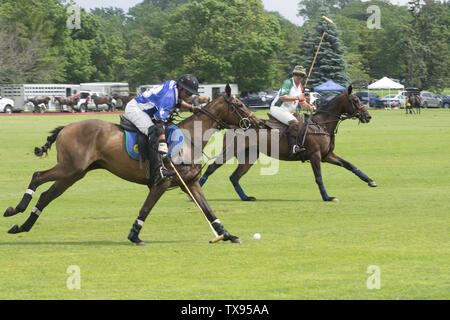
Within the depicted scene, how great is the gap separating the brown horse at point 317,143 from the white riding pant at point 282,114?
13 cm

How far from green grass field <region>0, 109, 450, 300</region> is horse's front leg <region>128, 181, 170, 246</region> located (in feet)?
0.61

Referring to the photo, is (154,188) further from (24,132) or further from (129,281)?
(24,132)

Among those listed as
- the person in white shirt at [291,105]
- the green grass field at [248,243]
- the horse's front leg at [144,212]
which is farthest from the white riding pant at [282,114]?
the horse's front leg at [144,212]

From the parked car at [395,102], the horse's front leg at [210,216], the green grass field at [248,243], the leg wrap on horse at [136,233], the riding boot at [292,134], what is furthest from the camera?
the parked car at [395,102]

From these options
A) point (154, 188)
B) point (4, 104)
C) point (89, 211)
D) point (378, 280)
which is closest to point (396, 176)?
point (89, 211)

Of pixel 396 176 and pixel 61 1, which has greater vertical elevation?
pixel 61 1

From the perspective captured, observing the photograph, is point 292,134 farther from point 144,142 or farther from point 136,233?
point 136,233

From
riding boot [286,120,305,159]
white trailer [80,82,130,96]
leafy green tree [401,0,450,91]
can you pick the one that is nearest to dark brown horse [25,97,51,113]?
white trailer [80,82,130,96]

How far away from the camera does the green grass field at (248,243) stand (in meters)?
8.96

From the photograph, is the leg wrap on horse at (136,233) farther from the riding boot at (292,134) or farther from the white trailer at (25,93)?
the white trailer at (25,93)

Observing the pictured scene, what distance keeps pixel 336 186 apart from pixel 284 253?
376 inches

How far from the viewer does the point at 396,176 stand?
72.9ft

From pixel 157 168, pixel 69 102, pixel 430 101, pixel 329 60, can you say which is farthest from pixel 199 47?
pixel 157 168
